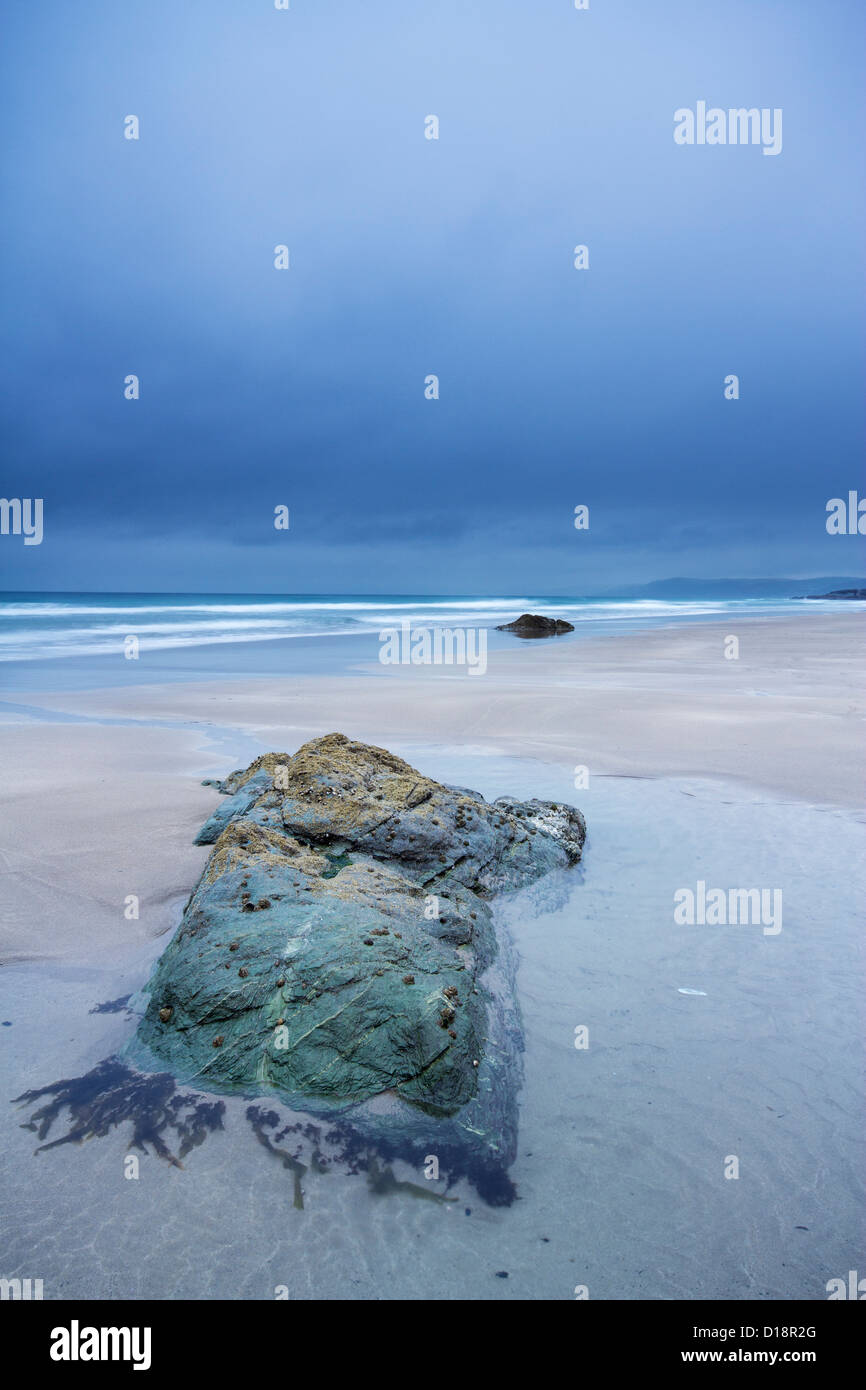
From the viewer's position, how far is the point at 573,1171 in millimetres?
2389

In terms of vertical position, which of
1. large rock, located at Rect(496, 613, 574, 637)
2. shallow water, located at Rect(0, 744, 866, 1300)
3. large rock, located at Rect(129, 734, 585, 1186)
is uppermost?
large rock, located at Rect(496, 613, 574, 637)

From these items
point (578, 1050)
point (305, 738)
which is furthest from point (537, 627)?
point (578, 1050)

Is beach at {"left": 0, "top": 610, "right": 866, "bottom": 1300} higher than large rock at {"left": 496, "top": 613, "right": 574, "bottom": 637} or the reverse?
the reverse

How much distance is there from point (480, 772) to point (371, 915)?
4118mm

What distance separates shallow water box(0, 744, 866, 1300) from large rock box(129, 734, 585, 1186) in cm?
15

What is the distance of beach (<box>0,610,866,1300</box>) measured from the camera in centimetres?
209

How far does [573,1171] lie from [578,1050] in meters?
0.66

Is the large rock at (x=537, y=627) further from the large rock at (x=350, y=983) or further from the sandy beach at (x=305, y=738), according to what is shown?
the large rock at (x=350, y=983)

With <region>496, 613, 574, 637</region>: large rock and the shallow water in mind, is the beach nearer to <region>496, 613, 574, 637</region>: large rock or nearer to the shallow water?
the shallow water

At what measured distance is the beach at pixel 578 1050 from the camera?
2.09 m

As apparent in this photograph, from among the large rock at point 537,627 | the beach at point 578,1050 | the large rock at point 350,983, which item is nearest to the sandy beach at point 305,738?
the beach at point 578,1050

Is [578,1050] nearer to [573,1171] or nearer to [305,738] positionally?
[573,1171]

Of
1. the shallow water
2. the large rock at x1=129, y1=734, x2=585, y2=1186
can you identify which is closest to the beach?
the shallow water

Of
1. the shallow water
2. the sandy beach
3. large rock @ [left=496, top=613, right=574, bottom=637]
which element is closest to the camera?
the shallow water
